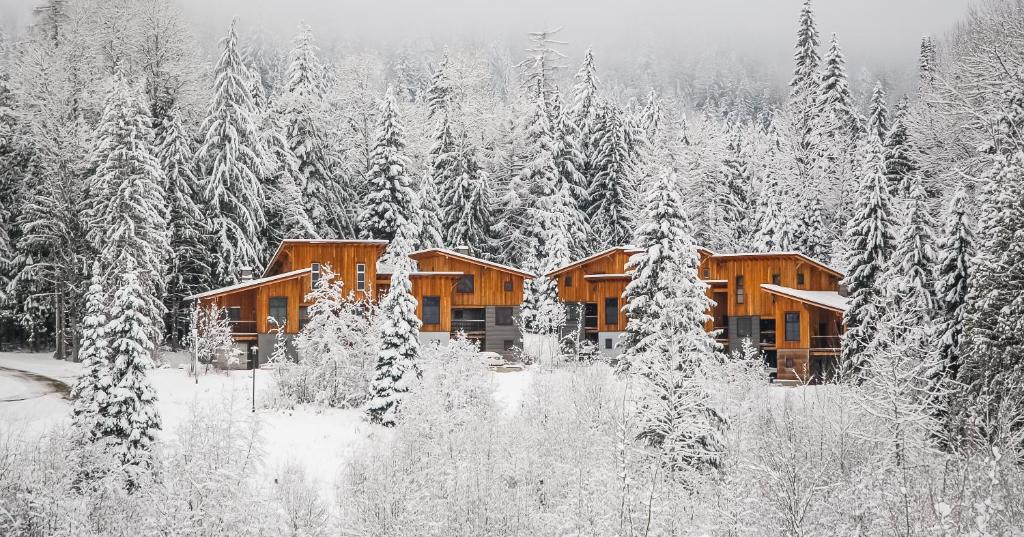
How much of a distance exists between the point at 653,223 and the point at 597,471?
1341 centimetres

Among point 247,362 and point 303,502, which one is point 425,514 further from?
point 247,362

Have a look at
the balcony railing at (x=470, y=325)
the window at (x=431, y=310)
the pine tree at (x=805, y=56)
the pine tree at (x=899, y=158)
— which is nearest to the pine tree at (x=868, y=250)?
the pine tree at (x=899, y=158)

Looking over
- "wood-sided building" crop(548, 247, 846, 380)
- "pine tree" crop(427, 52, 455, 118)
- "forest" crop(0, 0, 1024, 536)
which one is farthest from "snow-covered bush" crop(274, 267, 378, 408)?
"pine tree" crop(427, 52, 455, 118)

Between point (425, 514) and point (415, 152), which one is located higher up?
point (415, 152)

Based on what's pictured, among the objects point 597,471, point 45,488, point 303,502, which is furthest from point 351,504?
point 597,471

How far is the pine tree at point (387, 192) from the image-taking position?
169 feet

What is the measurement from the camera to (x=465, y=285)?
49.5m

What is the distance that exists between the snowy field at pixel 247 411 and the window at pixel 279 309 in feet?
12.5

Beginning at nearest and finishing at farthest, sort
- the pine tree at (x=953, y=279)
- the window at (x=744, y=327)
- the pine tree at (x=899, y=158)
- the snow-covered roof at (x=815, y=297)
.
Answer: the pine tree at (x=953, y=279) < the snow-covered roof at (x=815, y=297) < the window at (x=744, y=327) < the pine tree at (x=899, y=158)

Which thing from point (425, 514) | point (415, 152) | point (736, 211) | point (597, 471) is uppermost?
point (415, 152)

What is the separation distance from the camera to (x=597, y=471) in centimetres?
1688

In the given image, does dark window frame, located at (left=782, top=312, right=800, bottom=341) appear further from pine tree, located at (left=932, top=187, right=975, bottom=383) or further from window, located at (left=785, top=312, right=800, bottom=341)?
pine tree, located at (left=932, top=187, right=975, bottom=383)

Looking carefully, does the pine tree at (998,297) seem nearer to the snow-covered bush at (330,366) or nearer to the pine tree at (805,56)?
the snow-covered bush at (330,366)

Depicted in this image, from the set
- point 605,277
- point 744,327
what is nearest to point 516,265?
point 605,277
